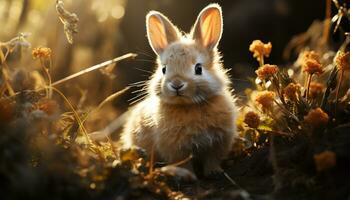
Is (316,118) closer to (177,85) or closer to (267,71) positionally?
(267,71)

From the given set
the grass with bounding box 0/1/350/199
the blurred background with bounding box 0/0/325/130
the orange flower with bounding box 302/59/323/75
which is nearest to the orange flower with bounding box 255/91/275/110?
the grass with bounding box 0/1/350/199

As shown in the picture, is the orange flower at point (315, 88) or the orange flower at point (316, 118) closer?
the orange flower at point (316, 118)

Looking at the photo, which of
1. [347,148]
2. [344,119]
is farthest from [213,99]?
[347,148]

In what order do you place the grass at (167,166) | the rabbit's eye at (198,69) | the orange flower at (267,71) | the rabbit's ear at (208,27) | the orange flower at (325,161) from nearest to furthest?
the grass at (167,166), the orange flower at (325,161), the orange flower at (267,71), the rabbit's eye at (198,69), the rabbit's ear at (208,27)

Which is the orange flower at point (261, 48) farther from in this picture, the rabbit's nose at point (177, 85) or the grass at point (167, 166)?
the rabbit's nose at point (177, 85)

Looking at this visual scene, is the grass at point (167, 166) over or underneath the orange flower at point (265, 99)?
underneath

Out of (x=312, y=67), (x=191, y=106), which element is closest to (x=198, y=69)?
(x=191, y=106)

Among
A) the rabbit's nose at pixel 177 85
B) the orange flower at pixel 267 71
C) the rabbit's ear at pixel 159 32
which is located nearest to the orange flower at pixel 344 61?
the orange flower at pixel 267 71

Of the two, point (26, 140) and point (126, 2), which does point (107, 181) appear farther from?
point (126, 2)
